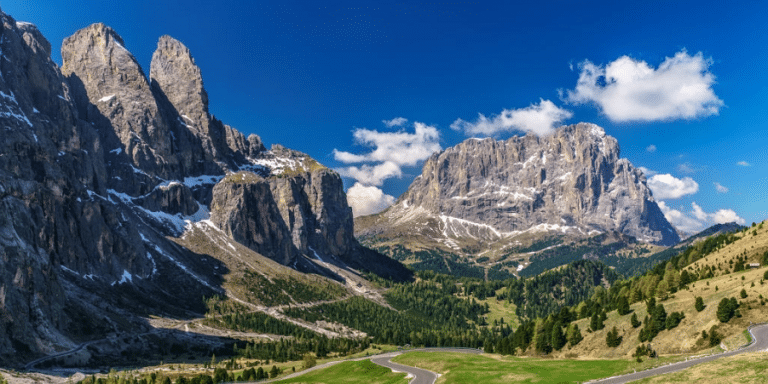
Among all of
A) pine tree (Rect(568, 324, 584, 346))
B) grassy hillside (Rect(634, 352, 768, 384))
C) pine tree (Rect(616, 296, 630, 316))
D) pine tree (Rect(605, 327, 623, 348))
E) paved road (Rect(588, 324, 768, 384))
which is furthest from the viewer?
pine tree (Rect(616, 296, 630, 316))

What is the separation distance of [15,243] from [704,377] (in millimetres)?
181125

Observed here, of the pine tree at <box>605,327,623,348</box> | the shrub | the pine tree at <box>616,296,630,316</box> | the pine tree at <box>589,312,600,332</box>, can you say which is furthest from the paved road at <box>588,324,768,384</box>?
the pine tree at <box>589,312,600,332</box>

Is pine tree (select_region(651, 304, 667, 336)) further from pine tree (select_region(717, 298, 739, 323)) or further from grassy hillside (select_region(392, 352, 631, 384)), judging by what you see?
grassy hillside (select_region(392, 352, 631, 384))

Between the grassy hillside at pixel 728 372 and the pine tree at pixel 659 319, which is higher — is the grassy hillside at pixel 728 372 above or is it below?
below

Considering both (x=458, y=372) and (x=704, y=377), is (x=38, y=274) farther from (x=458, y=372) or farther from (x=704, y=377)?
(x=704, y=377)

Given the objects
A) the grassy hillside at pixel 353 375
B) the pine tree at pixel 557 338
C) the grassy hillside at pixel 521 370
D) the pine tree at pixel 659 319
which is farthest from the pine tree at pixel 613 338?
the grassy hillside at pixel 353 375

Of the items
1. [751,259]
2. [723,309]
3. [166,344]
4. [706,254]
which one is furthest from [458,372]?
[166,344]

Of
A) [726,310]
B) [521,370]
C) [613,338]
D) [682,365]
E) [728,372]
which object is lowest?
[521,370]

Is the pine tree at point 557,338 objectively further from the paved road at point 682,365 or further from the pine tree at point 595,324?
the paved road at point 682,365

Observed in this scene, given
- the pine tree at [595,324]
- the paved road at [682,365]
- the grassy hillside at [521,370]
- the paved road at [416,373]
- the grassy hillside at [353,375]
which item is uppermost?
the pine tree at [595,324]

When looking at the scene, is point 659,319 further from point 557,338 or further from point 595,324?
point 557,338

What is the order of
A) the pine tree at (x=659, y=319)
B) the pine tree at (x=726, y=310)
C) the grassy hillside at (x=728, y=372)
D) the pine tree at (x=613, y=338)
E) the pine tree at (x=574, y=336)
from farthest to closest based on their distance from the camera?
the pine tree at (x=574, y=336) < the pine tree at (x=613, y=338) < the pine tree at (x=659, y=319) < the pine tree at (x=726, y=310) < the grassy hillside at (x=728, y=372)

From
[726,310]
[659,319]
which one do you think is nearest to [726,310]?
[726,310]

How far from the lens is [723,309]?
82.6 metres
